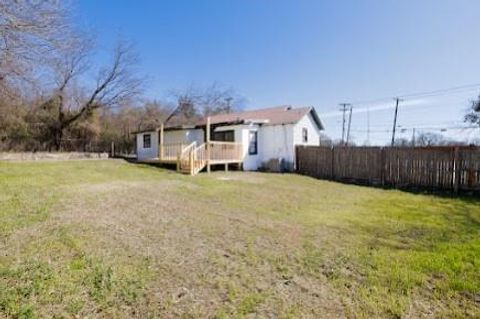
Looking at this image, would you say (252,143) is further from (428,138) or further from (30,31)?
(428,138)

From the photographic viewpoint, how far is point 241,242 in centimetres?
475

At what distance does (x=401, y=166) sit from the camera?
40.4 feet

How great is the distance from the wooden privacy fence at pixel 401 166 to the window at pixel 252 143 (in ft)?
10.7

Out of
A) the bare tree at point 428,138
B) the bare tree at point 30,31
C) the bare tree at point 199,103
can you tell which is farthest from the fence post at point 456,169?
the bare tree at point 428,138

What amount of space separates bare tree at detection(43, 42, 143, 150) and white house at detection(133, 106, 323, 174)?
6722mm

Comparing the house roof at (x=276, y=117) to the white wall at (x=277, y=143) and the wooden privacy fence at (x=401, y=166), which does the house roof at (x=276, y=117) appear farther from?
the wooden privacy fence at (x=401, y=166)

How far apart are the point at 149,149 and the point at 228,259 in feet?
59.1

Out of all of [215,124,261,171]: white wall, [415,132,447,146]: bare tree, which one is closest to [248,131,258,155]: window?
[215,124,261,171]: white wall

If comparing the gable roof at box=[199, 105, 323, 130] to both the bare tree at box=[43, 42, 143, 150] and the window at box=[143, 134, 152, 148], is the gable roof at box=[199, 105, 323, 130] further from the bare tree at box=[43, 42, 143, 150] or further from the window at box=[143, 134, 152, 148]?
the bare tree at box=[43, 42, 143, 150]

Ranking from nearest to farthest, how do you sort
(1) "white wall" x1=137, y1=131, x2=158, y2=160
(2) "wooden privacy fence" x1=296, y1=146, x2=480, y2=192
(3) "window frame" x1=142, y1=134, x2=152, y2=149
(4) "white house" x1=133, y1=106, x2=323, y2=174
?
Result: (2) "wooden privacy fence" x1=296, y1=146, x2=480, y2=192
(4) "white house" x1=133, y1=106, x2=323, y2=174
(1) "white wall" x1=137, y1=131, x2=158, y2=160
(3) "window frame" x1=142, y1=134, x2=152, y2=149

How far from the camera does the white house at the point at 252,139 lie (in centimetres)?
1609

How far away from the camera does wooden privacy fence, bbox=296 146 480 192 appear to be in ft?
34.7

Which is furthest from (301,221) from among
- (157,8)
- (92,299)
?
(157,8)

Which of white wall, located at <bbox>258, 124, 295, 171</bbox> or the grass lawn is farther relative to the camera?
white wall, located at <bbox>258, 124, 295, 171</bbox>
